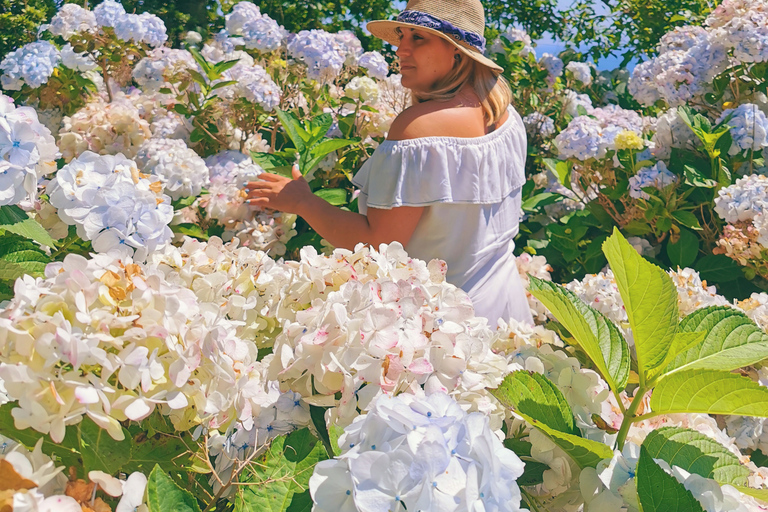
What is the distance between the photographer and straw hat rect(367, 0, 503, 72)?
2.03 metres

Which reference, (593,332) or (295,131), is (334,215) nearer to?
(295,131)

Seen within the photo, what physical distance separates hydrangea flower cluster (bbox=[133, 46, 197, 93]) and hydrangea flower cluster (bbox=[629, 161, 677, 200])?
6.48 feet

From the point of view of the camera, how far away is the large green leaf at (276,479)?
641 millimetres

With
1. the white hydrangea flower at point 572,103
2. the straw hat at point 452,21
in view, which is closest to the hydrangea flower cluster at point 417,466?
the straw hat at point 452,21

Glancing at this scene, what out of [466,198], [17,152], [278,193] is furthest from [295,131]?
[17,152]

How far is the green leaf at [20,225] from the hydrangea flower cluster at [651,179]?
7.82 ft

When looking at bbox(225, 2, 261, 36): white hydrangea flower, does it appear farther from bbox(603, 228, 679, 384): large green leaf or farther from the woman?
bbox(603, 228, 679, 384): large green leaf

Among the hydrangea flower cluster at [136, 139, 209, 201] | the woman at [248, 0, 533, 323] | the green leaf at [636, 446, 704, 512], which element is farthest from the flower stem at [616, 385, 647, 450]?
the hydrangea flower cluster at [136, 139, 209, 201]

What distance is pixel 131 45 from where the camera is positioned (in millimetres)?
2795

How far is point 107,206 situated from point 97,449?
0.46 metres

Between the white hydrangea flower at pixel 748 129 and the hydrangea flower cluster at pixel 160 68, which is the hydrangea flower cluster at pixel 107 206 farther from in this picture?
the white hydrangea flower at pixel 748 129

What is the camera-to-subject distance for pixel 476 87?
2154 mm

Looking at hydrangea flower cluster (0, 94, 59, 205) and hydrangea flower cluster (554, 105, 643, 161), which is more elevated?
hydrangea flower cluster (0, 94, 59, 205)

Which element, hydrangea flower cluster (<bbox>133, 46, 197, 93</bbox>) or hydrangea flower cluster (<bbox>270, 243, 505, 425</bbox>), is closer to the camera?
hydrangea flower cluster (<bbox>270, 243, 505, 425</bbox>)
